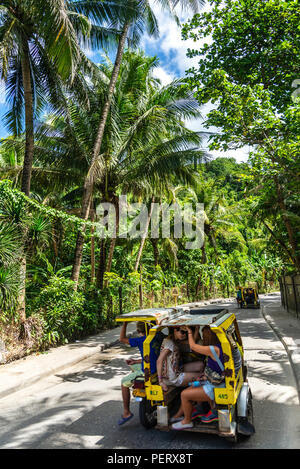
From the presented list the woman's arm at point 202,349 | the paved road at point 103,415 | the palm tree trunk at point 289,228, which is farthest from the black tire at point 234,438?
the palm tree trunk at point 289,228

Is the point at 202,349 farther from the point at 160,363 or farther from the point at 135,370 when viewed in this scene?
the point at 135,370

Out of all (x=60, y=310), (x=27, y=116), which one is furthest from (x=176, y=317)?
(x=27, y=116)

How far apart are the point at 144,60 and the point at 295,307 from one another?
13756mm

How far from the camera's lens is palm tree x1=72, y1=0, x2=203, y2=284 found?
40.2 ft

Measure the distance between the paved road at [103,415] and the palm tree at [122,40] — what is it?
525 cm

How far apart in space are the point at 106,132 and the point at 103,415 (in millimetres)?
11674

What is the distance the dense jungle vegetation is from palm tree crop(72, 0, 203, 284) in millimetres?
51

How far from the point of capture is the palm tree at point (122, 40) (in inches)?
483

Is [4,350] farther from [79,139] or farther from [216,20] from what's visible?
[216,20]

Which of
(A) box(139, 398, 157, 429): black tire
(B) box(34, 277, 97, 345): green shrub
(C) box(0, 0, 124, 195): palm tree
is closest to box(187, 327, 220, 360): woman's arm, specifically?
(A) box(139, 398, 157, 429): black tire

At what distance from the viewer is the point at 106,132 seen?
47.5 ft

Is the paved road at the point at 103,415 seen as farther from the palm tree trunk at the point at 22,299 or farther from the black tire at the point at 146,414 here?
the palm tree trunk at the point at 22,299

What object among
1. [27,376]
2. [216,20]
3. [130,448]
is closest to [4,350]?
[27,376]

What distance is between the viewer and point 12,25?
9977mm
